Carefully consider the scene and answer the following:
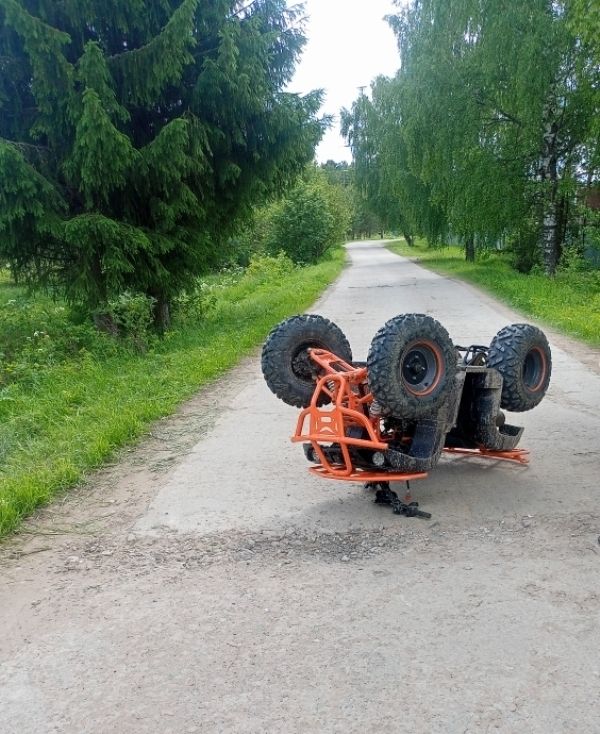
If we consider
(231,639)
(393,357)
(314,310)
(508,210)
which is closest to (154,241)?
(314,310)

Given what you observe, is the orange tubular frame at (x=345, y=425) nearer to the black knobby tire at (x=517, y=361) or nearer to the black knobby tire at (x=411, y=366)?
the black knobby tire at (x=411, y=366)

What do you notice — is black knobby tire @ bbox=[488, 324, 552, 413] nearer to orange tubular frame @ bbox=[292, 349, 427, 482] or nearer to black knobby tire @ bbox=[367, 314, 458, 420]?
black knobby tire @ bbox=[367, 314, 458, 420]

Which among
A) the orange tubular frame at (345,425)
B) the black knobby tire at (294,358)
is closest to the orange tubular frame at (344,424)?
the orange tubular frame at (345,425)

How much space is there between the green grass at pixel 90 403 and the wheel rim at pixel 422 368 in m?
2.79

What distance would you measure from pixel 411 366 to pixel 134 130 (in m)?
9.19

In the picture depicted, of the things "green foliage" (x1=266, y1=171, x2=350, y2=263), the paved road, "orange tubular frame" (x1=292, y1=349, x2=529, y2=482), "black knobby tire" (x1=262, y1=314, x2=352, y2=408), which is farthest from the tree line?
the paved road

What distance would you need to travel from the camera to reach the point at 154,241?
11.3 meters

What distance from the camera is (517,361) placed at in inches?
196

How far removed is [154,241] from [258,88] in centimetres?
333

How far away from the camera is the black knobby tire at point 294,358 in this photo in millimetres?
4902

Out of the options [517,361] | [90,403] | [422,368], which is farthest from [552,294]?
[422,368]

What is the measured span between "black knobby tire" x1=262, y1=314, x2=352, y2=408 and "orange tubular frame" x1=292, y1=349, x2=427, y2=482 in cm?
39

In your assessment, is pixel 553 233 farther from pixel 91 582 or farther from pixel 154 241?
pixel 91 582

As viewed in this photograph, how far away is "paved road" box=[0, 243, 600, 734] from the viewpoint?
262cm
